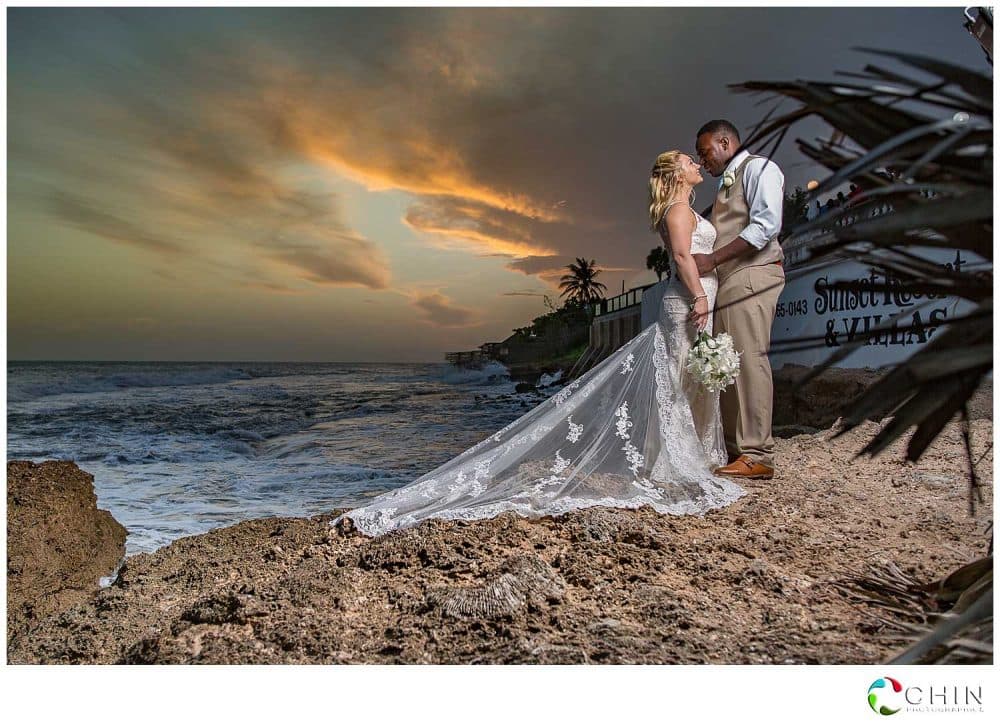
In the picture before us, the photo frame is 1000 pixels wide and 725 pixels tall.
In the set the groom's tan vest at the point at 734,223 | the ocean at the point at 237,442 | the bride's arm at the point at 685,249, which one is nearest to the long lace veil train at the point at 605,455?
the bride's arm at the point at 685,249

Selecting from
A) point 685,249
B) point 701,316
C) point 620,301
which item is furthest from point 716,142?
point 620,301

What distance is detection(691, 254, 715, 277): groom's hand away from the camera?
9.62 feet

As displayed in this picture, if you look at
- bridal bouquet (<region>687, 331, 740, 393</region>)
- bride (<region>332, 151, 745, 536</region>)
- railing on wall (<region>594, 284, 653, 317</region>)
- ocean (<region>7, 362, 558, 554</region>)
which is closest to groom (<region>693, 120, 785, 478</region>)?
bride (<region>332, 151, 745, 536</region>)

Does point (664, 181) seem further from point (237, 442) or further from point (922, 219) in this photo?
point (237, 442)

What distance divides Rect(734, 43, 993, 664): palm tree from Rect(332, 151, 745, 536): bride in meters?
1.47

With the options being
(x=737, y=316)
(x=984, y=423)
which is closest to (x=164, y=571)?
(x=737, y=316)

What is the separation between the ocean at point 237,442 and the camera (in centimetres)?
488

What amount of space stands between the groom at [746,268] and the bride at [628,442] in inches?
4.0

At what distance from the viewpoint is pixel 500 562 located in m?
1.88

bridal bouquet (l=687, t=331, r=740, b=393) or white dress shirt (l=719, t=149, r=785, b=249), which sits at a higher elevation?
white dress shirt (l=719, t=149, r=785, b=249)

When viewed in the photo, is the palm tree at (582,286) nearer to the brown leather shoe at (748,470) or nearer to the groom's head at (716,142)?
the groom's head at (716,142)

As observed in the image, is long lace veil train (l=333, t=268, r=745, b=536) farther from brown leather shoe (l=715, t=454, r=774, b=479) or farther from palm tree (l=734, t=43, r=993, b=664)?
palm tree (l=734, t=43, r=993, b=664)

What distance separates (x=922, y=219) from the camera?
0.82m
